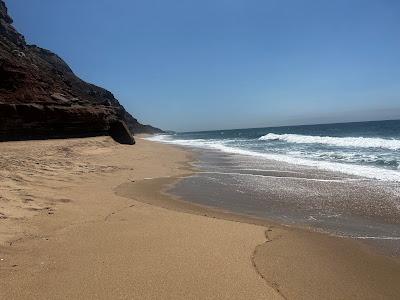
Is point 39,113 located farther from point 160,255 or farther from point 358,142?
point 358,142

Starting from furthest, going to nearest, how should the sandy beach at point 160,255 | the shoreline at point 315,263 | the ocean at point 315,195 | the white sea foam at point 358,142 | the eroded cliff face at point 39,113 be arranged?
the white sea foam at point 358,142, the eroded cliff face at point 39,113, the ocean at point 315,195, the shoreline at point 315,263, the sandy beach at point 160,255

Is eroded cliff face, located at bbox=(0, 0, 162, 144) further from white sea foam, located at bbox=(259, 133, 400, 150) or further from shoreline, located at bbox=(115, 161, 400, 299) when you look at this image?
white sea foam, located at bbox=(259, 133, 400, 150)

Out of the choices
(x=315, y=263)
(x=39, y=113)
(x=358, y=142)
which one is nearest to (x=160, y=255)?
(x=315, y=263)

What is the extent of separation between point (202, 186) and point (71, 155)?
5987 mm

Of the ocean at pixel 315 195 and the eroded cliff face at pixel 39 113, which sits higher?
the eroded cliff face at pixel 39 113

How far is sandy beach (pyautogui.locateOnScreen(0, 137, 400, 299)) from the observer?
12.3ft

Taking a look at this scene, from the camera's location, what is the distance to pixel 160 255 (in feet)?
15.1

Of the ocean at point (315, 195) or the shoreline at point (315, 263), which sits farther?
the ocean at point (315, 195)

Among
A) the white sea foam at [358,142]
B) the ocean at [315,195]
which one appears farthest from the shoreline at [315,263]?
the white sea foam at [358,142]

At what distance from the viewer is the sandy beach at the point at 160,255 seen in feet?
12.3

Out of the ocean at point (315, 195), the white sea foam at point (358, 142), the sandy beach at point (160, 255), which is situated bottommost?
the white sea foam at point (358, 142)

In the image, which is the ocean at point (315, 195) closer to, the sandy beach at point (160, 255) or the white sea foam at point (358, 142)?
the sandy beach at point (160, 255)

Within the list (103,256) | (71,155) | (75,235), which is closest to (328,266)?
(103,256)

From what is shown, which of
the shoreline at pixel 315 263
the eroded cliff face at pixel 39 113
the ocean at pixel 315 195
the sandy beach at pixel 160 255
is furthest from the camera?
the eroded cliff face at pixel 39 113
